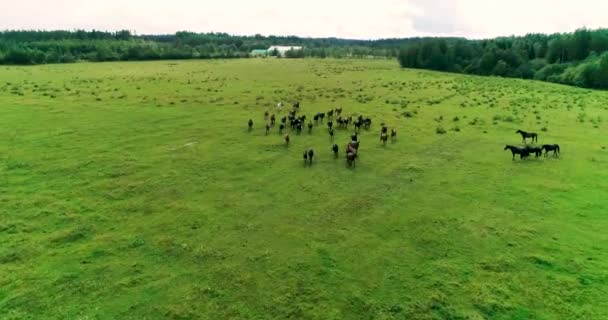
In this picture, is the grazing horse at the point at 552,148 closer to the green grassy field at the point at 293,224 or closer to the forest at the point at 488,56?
the green grassy field at the point at 293,224

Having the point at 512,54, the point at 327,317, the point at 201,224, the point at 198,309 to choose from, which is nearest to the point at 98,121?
the point at 201,224

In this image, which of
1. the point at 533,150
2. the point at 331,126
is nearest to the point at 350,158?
the point at 331,126

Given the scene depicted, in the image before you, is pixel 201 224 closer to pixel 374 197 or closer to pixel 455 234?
pixel 374 197

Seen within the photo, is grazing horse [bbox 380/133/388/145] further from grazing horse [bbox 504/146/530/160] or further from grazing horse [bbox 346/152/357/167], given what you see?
grazing horse [bbox 504/146/530/160]

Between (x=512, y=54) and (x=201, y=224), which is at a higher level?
(x=512, y=54)

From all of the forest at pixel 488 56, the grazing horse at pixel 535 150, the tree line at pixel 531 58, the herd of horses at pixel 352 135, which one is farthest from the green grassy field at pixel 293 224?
the forest at pixel 488 56

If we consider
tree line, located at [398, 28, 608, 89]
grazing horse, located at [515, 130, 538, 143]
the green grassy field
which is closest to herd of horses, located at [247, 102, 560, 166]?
grazing horse, located at [515, 130, 538, 143]
